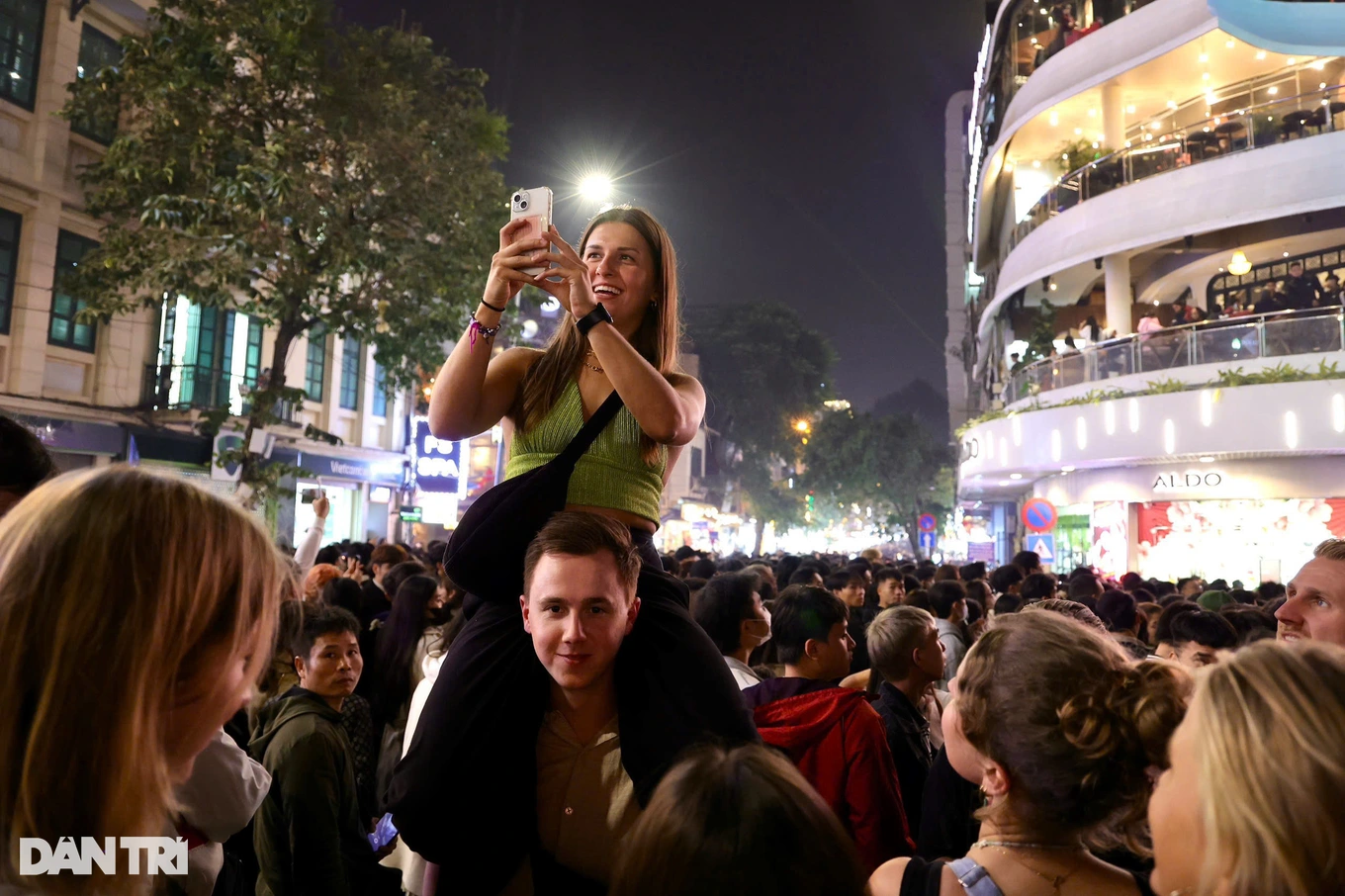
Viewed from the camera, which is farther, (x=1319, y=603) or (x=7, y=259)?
(x=7, y=259)

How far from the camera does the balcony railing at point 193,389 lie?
18.4 metres

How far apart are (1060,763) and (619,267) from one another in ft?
5.69

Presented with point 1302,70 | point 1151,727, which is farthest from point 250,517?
point 1302,70

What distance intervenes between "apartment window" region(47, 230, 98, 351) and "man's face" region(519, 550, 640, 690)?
17.0 metres

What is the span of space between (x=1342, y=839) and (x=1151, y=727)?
764 mm

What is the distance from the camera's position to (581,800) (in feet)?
7.48

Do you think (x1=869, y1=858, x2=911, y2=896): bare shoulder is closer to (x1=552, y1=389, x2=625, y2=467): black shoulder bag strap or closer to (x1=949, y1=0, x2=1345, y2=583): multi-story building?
(x1=552, y1=389, x2=625, y2=467): black shoulder bag strap

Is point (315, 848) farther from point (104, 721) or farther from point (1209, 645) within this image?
point (1209, 645)

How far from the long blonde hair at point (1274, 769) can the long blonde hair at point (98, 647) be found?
5.33 feet


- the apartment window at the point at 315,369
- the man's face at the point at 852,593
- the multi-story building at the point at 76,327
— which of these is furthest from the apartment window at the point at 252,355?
the man's face at the point at 852,593

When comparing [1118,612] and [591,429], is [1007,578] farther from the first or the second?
[591,429]

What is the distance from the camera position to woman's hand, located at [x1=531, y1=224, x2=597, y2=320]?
94.1 inches

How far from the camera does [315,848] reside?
3799 mm

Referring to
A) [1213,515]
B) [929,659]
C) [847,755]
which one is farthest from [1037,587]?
[1213,515]
